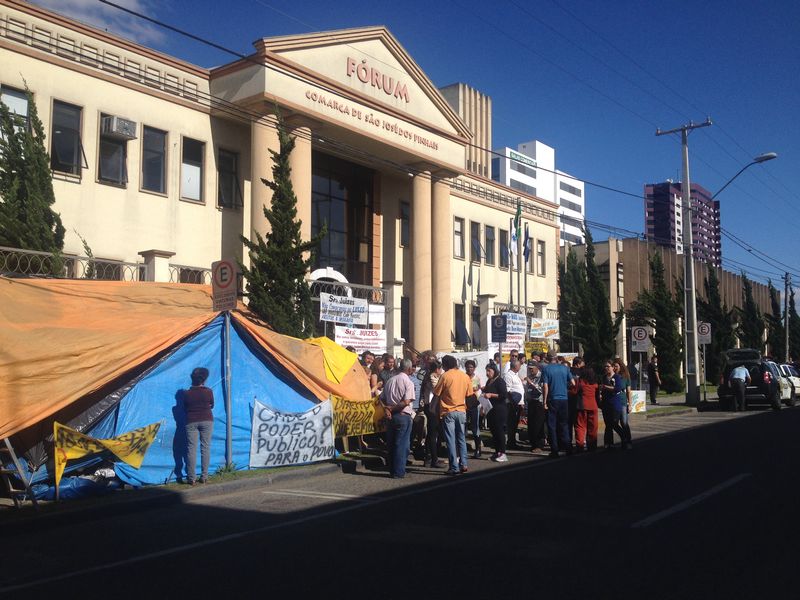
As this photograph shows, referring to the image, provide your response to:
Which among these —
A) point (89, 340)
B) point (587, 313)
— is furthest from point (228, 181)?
point (587, 313)

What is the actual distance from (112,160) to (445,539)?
15.6m

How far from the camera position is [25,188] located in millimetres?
16031

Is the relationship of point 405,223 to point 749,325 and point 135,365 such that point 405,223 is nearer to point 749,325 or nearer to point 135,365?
Result: point 135,365

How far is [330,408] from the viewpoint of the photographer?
13.2m

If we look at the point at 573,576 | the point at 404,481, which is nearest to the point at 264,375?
the point at 404,481

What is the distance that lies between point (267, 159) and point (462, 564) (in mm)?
16832

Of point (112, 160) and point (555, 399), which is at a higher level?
point (112, 160)

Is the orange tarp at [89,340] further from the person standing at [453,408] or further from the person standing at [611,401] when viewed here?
the person standing at [611,401]

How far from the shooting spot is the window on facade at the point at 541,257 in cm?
3638

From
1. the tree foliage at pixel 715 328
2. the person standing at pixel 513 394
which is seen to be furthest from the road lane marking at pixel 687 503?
the tree foliage at pixel 715 328

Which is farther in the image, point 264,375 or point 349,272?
point 349,272

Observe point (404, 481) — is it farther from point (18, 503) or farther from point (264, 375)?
point (18, 503)

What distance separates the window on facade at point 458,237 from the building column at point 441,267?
2.17 metres

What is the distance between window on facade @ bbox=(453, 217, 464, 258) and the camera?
30781 millimetres
